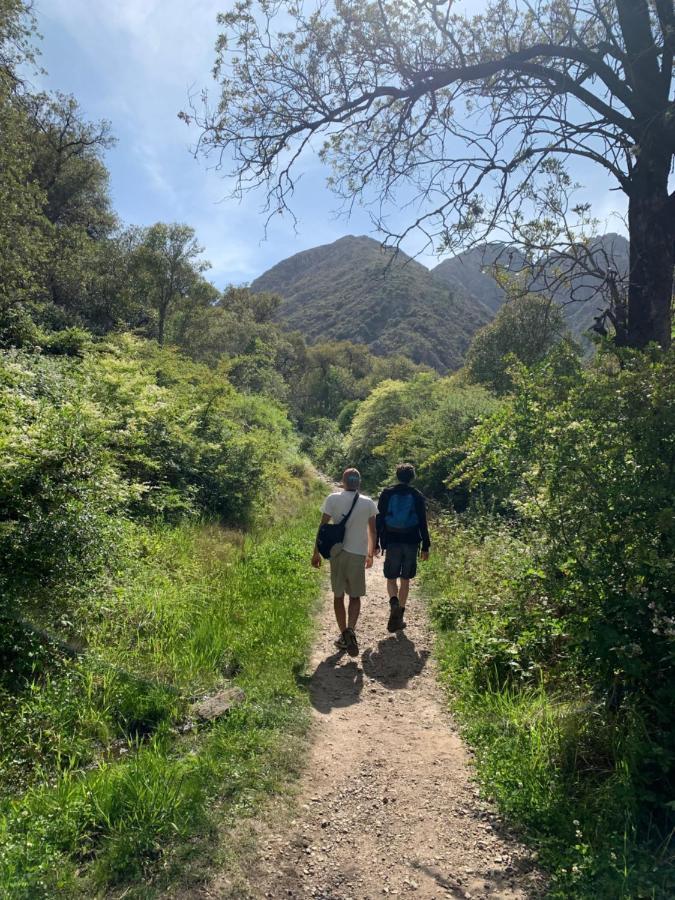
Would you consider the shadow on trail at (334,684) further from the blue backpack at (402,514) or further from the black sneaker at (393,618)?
the blue backpack at (402,514)

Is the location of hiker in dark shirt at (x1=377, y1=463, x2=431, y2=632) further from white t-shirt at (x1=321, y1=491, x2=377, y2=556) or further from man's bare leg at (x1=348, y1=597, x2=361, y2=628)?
man's bare leg at (x1=348, y1=597, x2=361, y2=628)

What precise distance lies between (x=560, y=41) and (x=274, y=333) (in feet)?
137

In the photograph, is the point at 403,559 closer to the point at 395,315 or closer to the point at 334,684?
the point at 334,684

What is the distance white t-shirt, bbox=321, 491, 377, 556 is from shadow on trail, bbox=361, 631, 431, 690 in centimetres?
118

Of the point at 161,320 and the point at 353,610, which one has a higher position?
the point at 161,320

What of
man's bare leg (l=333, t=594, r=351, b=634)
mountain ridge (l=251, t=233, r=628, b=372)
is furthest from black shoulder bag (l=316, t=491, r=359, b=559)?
mountain ridge (l=251, t=233, r=628, b=372)

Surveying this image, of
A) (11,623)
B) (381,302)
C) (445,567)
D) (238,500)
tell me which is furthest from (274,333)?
(381,302)

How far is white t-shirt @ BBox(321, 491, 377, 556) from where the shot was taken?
567 cm

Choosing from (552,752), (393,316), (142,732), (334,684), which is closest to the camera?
(552,752)

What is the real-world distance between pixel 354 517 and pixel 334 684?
1.74 m

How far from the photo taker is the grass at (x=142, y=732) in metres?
2.63

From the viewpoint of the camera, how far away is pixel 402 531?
6332 millimetres

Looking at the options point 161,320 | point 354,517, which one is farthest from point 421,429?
point 161,320

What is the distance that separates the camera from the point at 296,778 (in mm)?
3475
